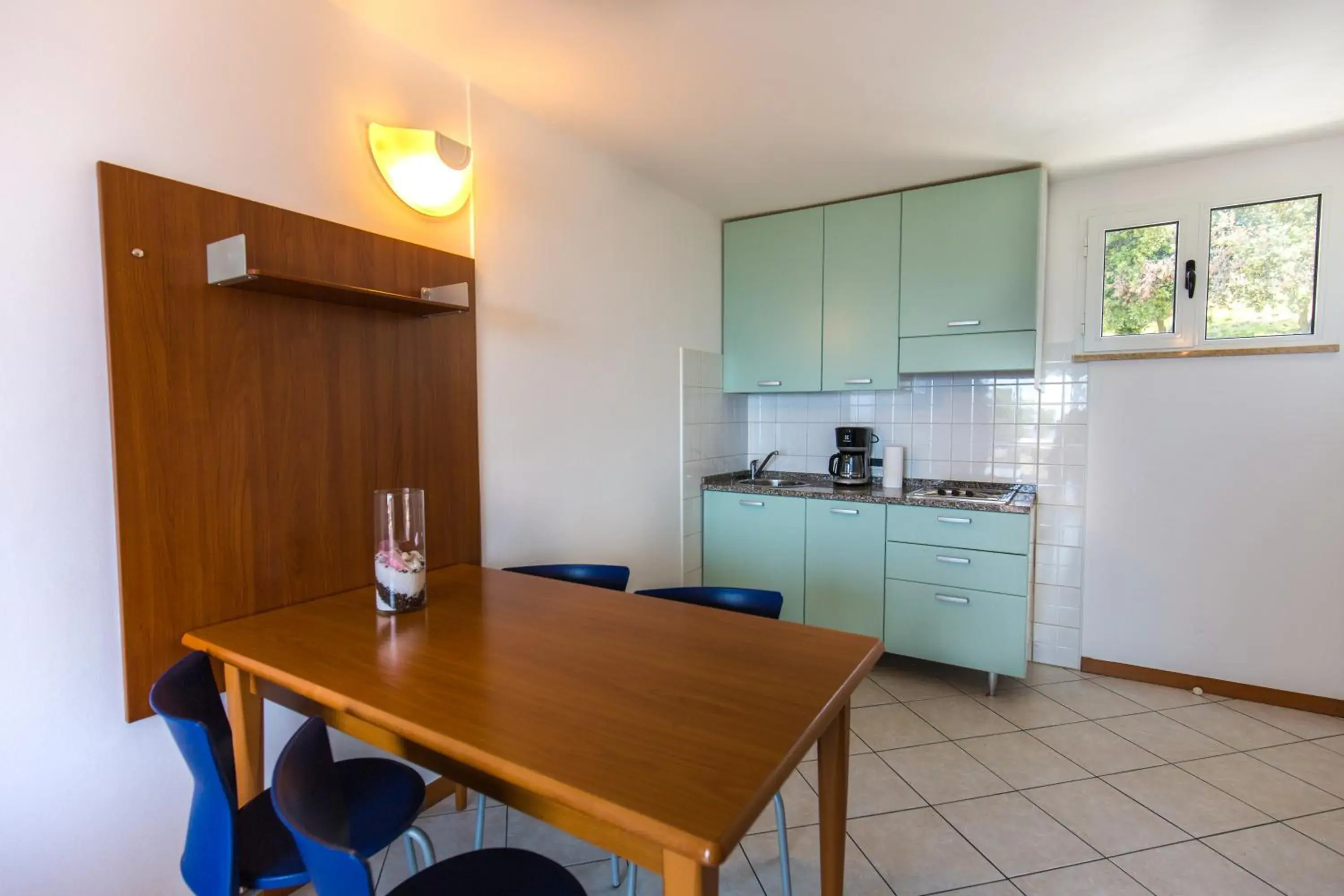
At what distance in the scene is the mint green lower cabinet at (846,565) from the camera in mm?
2984

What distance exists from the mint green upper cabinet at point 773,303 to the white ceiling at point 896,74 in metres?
0.58

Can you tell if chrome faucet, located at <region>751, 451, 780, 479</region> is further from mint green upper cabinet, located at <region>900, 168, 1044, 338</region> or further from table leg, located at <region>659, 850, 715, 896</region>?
table leg, located at <region>659, 850, 715, 896</region>

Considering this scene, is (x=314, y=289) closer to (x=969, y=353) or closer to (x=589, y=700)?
(x=589, y=700)

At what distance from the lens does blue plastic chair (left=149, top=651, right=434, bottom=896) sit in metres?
0.98

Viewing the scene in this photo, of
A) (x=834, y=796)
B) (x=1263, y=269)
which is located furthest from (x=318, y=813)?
(x=1263, y=269)

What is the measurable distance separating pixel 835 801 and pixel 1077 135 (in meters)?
2.67

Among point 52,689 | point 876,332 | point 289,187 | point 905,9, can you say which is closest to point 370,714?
point 52,689

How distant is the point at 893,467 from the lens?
3.30 m

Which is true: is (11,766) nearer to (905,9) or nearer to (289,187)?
(289,187)

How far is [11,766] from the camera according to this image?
122cm

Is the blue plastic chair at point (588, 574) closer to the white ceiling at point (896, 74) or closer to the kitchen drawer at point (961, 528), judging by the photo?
the kitchen drawer at point (961, 528)

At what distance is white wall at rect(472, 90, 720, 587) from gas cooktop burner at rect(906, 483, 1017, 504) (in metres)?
1.24

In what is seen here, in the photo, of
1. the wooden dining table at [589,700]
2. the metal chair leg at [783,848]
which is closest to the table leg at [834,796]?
the wooden dining table at [589,700]

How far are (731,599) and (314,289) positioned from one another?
1.37 m
